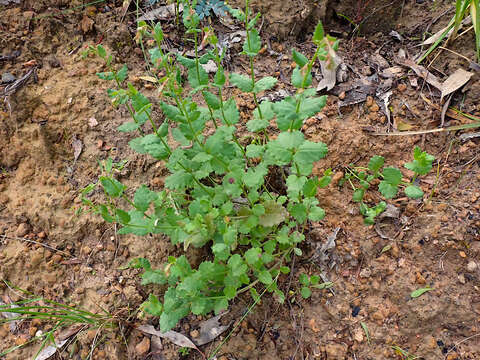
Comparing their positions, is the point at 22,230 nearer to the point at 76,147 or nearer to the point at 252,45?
the point at 76,147

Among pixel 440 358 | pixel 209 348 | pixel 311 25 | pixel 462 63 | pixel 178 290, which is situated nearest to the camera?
pixel 178 290

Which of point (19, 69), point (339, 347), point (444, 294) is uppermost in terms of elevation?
point (19, 69)

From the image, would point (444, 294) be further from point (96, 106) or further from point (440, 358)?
point (96, 106)

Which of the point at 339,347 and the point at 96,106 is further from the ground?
the point at 96,106

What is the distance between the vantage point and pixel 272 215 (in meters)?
2.28

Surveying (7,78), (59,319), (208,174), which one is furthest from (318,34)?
(7,78)

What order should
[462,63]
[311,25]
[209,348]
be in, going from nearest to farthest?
[209,348] < [462,63] < [311,25]

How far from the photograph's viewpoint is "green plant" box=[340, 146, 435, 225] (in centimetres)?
215

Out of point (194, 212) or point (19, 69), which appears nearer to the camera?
point (194, 212)

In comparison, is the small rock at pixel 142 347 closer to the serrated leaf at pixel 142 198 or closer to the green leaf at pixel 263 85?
the serrated leaf at pixel 142 198

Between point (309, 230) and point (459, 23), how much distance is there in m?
1.89

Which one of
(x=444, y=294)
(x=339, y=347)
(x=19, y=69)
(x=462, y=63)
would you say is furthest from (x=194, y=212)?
(x=462, y=63)

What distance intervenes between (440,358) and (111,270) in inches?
87.9

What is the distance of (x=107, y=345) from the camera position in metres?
2.36
